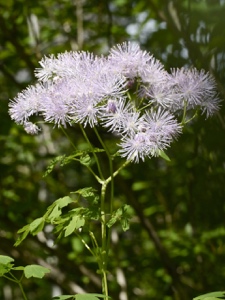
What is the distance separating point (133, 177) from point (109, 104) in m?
1.73

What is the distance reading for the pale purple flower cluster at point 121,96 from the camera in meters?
1.19

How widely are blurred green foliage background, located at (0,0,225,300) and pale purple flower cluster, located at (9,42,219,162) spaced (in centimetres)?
76

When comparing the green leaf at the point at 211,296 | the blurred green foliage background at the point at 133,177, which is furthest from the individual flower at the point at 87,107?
the blurred green foliage background at the point at 133,177

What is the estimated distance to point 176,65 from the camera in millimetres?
2250

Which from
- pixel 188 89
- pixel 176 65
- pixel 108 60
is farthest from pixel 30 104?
pixel 176 65

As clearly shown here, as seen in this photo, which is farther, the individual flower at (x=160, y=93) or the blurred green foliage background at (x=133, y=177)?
the blurred green foliage background at (x=133, y=177)

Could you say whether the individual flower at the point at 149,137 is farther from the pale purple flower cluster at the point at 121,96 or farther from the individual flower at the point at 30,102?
the individual flower at the point at 30,102

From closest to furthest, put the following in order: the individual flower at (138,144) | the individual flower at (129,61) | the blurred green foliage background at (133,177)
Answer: the individual flower at (138,144) < the individual flower at (129,61) < the blurred green foliage background at (133,177)

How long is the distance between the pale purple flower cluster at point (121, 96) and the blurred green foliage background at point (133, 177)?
2.49 ft

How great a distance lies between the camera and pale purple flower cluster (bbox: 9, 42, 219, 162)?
1.19m

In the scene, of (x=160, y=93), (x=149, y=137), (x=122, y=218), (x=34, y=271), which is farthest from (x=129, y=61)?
(x=34, y=271)

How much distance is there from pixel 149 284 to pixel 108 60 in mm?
2200

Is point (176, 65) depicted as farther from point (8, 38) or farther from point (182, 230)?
point (182, 230)

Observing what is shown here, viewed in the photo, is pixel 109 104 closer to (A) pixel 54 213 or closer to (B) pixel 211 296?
(A) pixel 54 213
